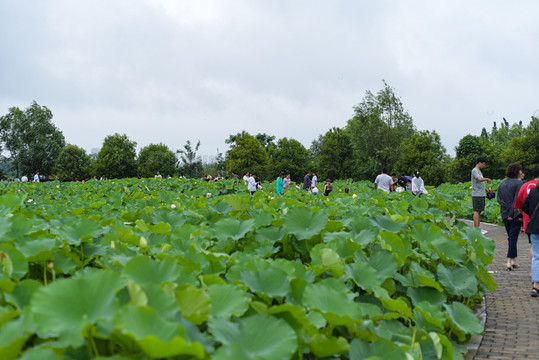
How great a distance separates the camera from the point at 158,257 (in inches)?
87.2

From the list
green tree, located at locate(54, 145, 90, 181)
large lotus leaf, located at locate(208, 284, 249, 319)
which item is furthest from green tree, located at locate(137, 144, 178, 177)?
large lotus leaf, located at locate(208, 284, 249, 319)

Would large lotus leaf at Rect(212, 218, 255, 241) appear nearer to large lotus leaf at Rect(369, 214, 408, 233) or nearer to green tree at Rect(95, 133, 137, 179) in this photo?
large lotus leaf at Rect(369, 214, 408, 233)

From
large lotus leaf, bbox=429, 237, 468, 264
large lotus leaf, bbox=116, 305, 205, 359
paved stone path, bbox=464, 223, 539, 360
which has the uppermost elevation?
large lotus leaf, bbox=116, 305, 205, 359

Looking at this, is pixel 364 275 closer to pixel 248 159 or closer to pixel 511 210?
pixel 511 210

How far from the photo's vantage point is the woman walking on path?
595cm

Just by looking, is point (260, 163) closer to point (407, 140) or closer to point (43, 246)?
point (407, 140)

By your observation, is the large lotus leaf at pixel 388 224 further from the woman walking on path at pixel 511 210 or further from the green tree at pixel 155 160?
the green tree at pixel 155 160

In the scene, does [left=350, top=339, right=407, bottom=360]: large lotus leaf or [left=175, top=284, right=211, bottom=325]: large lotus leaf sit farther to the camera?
[left=350, top=339, right=407, bottom=360]: large lotus leaf

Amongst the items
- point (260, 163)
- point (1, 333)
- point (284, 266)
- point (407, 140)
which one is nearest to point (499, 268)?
point (284, 266)

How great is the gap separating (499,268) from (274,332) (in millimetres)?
5851

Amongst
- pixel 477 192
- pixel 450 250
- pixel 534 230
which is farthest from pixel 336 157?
pixel 450 250

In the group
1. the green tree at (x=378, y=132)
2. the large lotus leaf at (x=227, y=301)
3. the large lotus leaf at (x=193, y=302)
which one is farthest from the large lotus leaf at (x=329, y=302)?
the green tree at (x=378, y=132)

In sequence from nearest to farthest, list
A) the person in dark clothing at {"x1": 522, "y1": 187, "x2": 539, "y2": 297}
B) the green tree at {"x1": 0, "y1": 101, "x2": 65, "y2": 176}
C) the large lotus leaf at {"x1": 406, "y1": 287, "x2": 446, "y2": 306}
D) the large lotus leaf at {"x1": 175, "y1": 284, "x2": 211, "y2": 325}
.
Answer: the large lotus leaf at {"x1": 175, "y1": 284, "x2": 211, "y2": 325}
the large lotus leaf at {"x1": 406, "y1": 287, "x2": 446, "y2": 306}
the person in dark clothing at {"x1": 522, "y1": 187, "x2": 539, "y2": 297}
the green tree at {"x1": 0, "y1": 101, "x2": 65, "y2": 176}

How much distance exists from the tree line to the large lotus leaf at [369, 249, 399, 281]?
31237 mm
